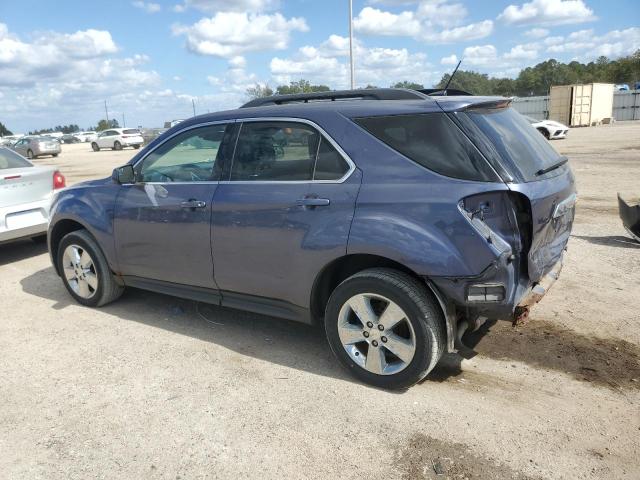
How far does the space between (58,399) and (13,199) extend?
419 cm

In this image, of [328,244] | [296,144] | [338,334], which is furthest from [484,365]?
[296,144]

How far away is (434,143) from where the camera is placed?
3246 millimetres

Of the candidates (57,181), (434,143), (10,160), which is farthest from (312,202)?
(10,160)

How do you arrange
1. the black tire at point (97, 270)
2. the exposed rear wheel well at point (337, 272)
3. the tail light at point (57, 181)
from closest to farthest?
the exposed rear wheel well at point (337, 272) → the black tire at point (97, 270) → the tail light at point (57, 181)

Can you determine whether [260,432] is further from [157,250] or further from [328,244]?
[157,250]

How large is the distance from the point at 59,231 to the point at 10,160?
2.77m

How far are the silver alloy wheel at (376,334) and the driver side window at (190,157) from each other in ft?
5.07

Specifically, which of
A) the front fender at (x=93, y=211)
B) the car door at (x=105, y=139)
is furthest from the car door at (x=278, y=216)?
the car door at (x=105, y=139)

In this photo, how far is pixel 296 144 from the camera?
12.3 feet

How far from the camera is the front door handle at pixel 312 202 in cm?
349

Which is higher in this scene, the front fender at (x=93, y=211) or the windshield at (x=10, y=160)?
the windshield at (x=10, y=160)

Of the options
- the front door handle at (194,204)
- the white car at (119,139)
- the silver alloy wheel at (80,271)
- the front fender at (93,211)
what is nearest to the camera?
the front door handle at (194,204)

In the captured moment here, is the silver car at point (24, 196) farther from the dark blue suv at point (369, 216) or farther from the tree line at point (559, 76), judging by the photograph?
the tree line at point (559, 76)

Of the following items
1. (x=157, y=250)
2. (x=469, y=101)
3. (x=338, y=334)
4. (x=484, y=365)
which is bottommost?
(x=484, y=365)
